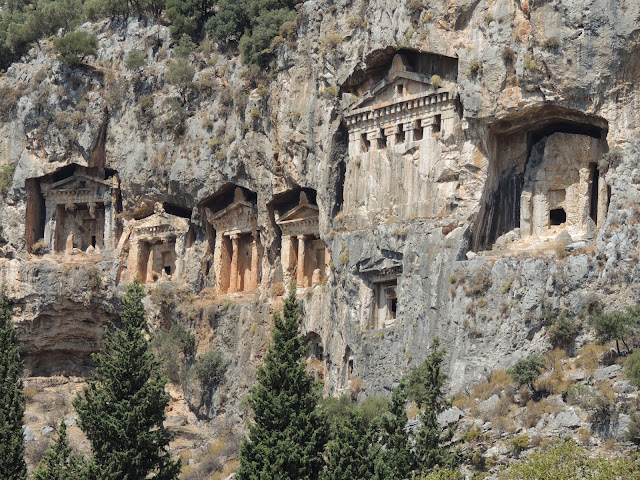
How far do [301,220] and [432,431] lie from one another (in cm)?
2037

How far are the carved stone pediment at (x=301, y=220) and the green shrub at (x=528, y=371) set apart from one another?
53.7 feet

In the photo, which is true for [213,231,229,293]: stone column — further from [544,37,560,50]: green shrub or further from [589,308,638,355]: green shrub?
[589,308,638,355]: green shrub

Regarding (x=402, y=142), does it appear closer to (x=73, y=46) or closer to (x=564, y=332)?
(x=564, y=332)

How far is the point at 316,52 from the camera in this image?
2260 inches

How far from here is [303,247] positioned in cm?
6062

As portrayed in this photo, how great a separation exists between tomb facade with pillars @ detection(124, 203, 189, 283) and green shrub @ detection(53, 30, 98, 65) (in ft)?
26.9

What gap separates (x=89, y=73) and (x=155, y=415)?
27192 millimetres

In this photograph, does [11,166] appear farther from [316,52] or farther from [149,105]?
[316,52]

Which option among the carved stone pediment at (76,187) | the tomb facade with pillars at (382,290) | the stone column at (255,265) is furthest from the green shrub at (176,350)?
the tomb facade with pillars at (382,290)

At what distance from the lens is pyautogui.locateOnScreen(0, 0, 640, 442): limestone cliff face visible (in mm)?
48531

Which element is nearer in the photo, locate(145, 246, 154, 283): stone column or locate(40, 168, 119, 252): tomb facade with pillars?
locate(145, 246, 154, 283): stone column

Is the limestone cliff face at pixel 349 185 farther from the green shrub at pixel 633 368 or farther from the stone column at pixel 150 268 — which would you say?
the green shrub at pixel 633 368

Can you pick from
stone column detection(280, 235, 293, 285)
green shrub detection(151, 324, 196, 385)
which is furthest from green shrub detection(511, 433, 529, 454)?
green shrub detection(151, 324, 196, 385)

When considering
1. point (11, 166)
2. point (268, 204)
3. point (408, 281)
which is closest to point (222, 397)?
point (268, 204)
